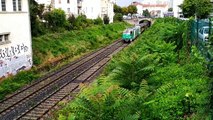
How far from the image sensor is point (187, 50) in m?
17.7

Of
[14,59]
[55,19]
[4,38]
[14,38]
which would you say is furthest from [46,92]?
[55,19]

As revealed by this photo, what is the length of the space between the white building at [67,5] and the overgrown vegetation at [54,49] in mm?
7426

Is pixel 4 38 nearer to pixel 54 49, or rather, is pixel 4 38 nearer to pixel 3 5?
pixel 3 5

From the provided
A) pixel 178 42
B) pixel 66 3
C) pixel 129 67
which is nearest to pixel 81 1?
pixel 66 3

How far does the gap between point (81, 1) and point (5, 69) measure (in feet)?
133

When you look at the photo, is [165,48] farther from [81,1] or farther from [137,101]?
[81,1]

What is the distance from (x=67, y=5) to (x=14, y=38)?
1287 inches

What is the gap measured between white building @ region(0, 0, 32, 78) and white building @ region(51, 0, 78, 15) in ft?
92.6

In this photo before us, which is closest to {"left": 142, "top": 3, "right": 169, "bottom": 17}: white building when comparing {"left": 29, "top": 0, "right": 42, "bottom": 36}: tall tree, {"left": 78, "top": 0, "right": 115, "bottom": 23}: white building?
{"left": 78, "top": 0, "right": 115, "bottom": 23}: white building

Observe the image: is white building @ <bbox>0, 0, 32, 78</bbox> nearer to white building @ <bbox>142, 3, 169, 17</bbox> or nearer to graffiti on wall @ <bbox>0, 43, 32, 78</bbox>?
graffiti on wall @ <bbox>0, 43, 32, 78</bbox>

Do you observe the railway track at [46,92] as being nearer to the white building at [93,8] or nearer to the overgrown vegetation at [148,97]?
the overgrown vegetation at [148,97]

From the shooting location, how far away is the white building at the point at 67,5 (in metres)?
54.4

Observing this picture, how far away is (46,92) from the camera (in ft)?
64.7

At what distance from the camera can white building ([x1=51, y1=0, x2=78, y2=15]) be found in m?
54.4
